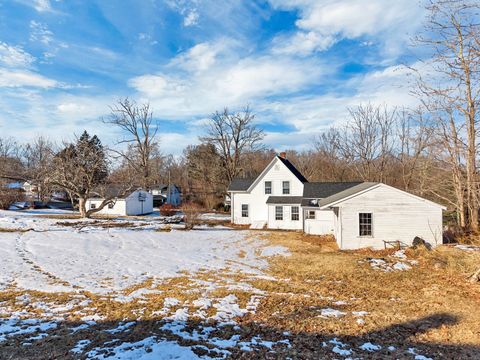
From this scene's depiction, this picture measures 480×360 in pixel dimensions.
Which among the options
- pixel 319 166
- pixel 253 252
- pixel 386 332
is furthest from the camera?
pixel 319 166

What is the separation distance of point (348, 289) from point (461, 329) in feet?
11.1

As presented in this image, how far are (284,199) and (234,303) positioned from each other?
20462 millimetres

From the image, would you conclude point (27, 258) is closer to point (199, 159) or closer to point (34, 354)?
point (34, 354)

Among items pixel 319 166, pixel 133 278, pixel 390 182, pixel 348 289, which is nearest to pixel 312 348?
pixel 348 289

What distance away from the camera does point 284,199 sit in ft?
92.8

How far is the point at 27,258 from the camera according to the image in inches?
528

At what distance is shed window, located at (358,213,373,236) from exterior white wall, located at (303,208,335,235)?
5.47 m

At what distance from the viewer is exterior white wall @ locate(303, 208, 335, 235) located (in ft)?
Answer: 75.7

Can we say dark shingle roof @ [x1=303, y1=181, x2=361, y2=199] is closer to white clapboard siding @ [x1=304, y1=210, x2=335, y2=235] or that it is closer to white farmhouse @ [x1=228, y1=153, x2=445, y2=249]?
white farmhouse @ [x1=228, y1=153, x2=445, y2=249]

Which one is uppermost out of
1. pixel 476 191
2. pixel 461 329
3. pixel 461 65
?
pixel 461 65

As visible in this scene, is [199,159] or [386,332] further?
[199,159]

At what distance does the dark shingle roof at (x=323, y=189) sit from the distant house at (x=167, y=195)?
3185 cm

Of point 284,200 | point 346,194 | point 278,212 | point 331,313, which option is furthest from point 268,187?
point 331,313

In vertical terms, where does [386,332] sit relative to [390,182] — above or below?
below
